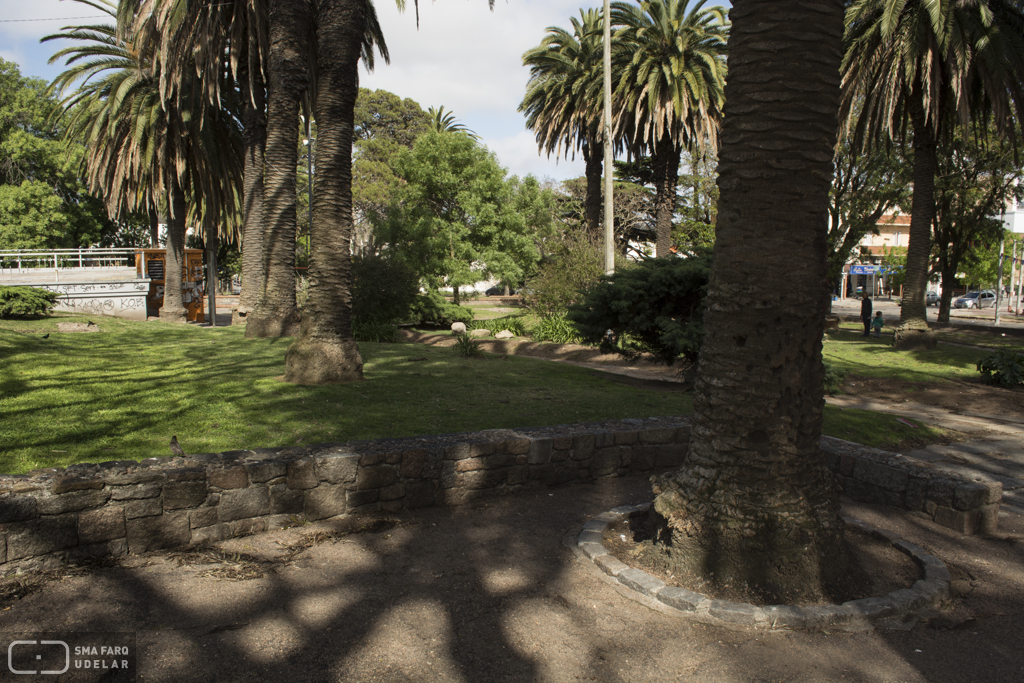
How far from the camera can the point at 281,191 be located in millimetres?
14117

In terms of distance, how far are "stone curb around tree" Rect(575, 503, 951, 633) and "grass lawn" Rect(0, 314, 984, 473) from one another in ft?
10.3

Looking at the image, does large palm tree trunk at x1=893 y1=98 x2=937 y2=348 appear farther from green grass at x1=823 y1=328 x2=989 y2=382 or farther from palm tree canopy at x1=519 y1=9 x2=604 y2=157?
palm tree canopy at x1=519 y1=9 x2=604 y2=157

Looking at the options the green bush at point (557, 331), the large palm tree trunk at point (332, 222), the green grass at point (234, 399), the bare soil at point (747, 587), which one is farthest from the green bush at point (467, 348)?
the bare soil at point (747, 587)

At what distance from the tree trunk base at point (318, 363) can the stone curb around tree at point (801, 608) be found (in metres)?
5.48

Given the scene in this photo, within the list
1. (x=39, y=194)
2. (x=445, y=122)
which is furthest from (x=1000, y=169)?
(x=39, y=194)

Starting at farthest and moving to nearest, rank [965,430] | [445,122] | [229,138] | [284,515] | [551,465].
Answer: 1. [445,122]
2. [229,138]
3. [965,430]
4. [551,465]
5. [284,515]

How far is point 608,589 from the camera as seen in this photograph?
4.05 m

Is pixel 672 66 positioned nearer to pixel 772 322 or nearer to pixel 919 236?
pixel 919 236

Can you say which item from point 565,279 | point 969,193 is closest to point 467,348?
point 565,279

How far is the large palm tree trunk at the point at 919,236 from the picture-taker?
17453 mm

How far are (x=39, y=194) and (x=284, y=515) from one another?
39852mm

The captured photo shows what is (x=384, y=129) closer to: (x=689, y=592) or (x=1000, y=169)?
(x=1000, y=169)

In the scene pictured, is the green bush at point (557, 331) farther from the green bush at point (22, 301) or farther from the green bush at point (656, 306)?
the green bush at point (22, 301)

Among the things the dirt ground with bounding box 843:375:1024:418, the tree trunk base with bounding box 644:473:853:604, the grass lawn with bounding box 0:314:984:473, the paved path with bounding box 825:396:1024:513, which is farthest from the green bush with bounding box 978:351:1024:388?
the tree trunk base with bounding box 644:473:853:604
